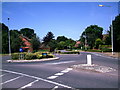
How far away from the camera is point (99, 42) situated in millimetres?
66000

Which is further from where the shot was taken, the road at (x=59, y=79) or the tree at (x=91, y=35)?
the tree at (x=91, y=35)

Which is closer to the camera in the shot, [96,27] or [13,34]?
[13,34]

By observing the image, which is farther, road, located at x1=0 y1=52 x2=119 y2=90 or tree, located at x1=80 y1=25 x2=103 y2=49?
tree, located at x1=80 y1=25 x2=103 y2=49

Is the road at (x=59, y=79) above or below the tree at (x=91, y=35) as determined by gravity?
below

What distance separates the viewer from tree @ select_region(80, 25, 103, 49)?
238 feet

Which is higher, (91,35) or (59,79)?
(91,35)

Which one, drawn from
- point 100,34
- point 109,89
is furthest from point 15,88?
point 100,34

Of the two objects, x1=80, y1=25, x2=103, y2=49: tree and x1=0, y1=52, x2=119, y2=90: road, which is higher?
x1=80, y1=25, x2=103, y2=49: tree

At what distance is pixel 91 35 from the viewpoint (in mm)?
73500

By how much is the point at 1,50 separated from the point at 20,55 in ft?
94.5

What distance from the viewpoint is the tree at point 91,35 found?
72.6m

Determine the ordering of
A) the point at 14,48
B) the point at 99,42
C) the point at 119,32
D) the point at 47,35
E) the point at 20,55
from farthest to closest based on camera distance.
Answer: the point at 47,35 → the point at 99,42 → the point at 14,48 → the point at 119,32 → the point at 20,55

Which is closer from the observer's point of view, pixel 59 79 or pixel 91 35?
pixel 59 79

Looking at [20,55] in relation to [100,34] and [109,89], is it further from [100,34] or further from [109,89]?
[100,34]
